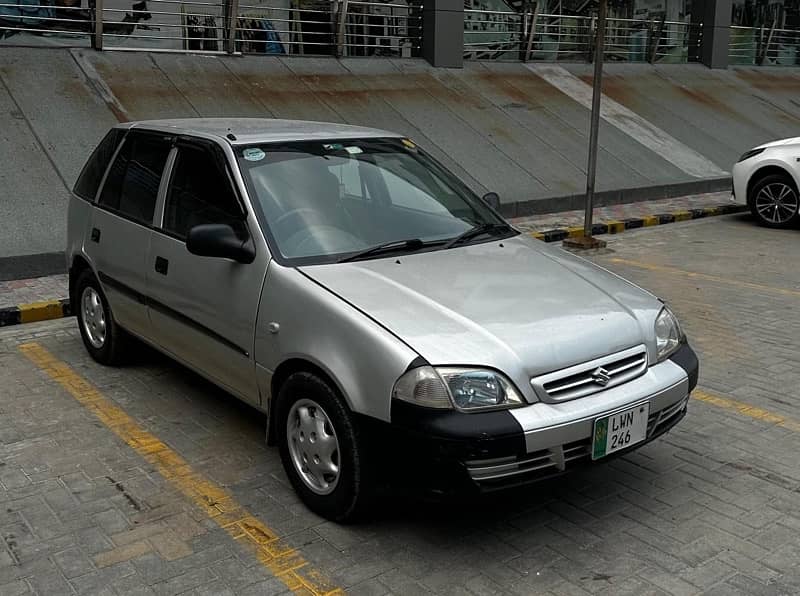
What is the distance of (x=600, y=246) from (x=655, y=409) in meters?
6.37

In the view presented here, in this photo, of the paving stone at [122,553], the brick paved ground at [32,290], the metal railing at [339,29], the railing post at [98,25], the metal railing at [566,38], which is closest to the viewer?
the paving stone at [122,553]

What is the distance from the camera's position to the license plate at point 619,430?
329 centimetres

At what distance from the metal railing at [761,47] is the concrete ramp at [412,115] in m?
5.26

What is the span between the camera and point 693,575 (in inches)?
127

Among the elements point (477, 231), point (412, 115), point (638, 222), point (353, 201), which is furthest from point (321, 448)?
point (412, 115)

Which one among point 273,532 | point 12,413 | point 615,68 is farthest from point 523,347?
point 615,68

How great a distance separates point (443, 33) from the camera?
1545 centimetres

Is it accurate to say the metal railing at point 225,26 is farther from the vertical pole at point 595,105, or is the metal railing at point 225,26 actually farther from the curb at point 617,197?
the vertical pole at point 595,105

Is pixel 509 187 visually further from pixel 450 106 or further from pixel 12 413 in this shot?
pixel 12 413

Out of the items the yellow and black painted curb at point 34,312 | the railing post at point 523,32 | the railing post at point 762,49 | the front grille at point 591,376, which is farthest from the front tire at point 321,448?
the railing post at point 762,49

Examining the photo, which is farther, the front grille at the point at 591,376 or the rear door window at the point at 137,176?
the rear door window at the point at 137,176

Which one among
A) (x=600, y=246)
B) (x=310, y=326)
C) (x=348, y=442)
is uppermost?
(x=310, y=326)

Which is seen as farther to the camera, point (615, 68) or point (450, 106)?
point (615, 68)

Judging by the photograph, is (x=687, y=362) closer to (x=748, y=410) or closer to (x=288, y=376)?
(x=748, y=410)
